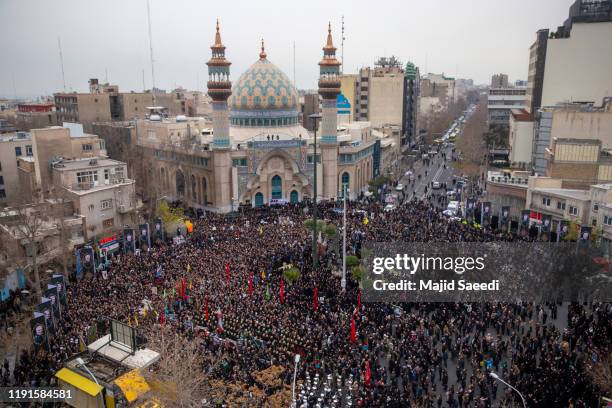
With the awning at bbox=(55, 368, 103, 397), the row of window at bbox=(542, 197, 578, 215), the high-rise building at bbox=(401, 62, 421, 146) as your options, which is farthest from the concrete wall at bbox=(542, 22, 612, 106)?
the awning at bbox=(55, 368, 103, 397)

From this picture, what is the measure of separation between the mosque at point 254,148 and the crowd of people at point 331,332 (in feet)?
47.0

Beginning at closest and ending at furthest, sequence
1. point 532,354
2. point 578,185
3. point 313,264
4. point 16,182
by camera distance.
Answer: point 532,354, point 313,264, point 578,185, point 16,182

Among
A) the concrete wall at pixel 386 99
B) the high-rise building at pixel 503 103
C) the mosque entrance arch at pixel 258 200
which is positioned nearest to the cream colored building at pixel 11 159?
the mosque entrance arch at pixel 258 200

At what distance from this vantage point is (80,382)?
9.42 metres

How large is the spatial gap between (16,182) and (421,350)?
37.8 meters

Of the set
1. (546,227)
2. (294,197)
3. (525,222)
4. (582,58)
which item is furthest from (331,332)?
(582,58)

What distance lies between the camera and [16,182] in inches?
1682

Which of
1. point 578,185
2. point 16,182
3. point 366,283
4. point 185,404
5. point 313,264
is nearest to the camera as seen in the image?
point 185,404

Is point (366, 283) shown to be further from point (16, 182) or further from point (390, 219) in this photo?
point (16, 182)

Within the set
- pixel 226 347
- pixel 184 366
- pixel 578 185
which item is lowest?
pixel 226 347

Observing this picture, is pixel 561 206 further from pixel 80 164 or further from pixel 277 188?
pixel 80 164

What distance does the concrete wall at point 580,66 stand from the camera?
47219 millimetres

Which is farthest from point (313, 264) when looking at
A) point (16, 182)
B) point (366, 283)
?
point (16, 182)

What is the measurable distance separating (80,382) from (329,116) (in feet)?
117
